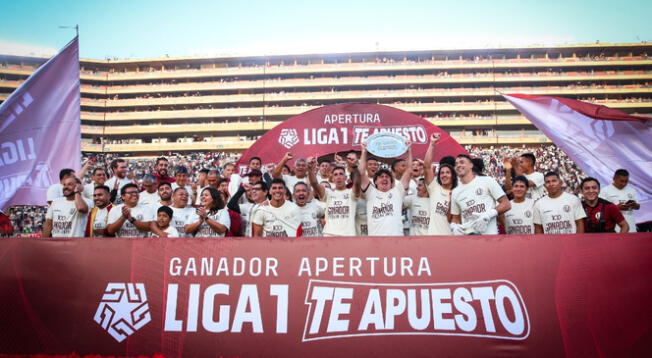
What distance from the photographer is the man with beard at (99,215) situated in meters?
5.73

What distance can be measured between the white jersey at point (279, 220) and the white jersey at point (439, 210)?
1673mm

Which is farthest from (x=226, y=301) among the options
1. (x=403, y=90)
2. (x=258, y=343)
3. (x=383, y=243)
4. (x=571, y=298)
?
(x=403, y=90)

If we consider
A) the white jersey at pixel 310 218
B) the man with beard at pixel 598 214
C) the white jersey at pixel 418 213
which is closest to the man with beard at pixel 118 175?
the white jersey at pixel 310 218

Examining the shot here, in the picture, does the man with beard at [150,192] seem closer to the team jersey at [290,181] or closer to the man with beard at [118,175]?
the man with beard at [118,175]

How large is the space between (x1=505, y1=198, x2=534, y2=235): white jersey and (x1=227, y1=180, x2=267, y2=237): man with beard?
3261 mm

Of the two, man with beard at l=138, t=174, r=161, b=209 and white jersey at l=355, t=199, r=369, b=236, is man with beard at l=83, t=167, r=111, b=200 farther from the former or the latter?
white jersey at l=355, t=199, r=369, b=236

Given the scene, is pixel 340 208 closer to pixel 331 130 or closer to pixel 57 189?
pixel 331 130

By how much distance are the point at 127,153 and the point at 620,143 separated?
57644 mm

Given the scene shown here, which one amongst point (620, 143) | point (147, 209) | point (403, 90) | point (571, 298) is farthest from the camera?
point (403, 90)

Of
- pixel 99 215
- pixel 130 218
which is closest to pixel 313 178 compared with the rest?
pixel 130 218

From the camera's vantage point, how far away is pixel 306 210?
225 inches

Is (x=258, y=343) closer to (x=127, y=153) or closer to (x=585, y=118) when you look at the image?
(x=585, y=118)

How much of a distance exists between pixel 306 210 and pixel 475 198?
2.15 meters

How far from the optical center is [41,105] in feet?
21.6
